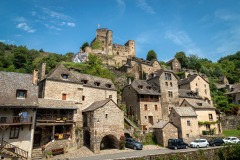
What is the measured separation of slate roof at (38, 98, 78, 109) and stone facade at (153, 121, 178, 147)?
15958mm

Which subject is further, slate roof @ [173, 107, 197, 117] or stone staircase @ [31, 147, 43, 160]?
slate roof @ [173, 107, 197, 117]

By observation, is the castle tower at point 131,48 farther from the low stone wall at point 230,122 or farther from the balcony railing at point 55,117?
the balcony railing at point 55,117

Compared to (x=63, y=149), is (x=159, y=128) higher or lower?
higher

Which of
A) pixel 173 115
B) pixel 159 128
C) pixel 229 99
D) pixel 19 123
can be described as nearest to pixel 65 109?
pixel 19 123

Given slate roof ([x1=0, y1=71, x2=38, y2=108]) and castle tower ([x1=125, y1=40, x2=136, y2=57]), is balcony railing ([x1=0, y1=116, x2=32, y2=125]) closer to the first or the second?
slate roof ([x1=0, y1=71, x2=38, y2=108])

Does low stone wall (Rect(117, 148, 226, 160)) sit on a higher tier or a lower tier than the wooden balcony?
lower

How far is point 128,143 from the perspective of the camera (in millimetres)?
29938

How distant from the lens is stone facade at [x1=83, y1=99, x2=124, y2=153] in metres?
27.5

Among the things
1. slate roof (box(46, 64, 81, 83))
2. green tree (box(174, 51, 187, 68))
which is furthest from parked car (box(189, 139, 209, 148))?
green tree (box(174, 51, 187, 68))

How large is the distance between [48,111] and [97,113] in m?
7.70

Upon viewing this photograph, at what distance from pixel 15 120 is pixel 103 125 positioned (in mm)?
12322

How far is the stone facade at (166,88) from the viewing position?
43.1 m

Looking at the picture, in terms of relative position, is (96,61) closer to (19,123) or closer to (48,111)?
(48,111)

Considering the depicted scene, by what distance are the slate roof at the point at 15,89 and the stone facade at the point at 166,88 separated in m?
28.2
